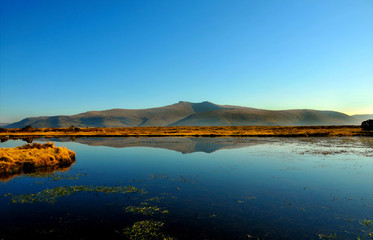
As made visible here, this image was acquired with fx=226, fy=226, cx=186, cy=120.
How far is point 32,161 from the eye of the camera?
86.7 ft

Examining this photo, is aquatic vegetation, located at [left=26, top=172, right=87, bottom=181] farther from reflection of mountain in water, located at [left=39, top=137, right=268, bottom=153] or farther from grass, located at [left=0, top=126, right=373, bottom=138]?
grass, located at [left=0, top=126, right=373, bottom=138]

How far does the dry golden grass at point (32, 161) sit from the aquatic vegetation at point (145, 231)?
18301 mm

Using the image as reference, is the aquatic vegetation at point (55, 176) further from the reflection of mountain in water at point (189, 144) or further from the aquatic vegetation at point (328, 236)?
the reflection of mountain in water at point (189, 144)

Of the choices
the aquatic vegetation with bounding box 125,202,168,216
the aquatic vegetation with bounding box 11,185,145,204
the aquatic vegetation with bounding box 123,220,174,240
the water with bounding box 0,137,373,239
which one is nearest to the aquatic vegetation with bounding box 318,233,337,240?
the water with bounding box 0,137,373,239

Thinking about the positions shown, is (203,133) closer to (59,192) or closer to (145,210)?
(59,192)

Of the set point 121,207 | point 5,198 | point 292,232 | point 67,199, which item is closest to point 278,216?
point 292,232

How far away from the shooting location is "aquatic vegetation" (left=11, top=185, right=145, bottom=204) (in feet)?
50.0

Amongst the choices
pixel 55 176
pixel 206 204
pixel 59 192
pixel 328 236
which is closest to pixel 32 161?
pixel 55 176

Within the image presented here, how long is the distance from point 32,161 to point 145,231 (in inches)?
886

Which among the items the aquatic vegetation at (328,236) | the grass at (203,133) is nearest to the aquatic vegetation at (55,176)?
the aquatic vegetation at (328,236)

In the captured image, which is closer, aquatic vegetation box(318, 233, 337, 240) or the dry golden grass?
aquatic vegetation box(318, 233, 337, 240)

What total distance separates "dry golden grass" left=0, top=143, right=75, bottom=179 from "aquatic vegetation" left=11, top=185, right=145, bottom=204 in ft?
28.1

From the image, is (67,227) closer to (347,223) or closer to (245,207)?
(245,207)

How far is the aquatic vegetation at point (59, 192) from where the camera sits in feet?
50.0
